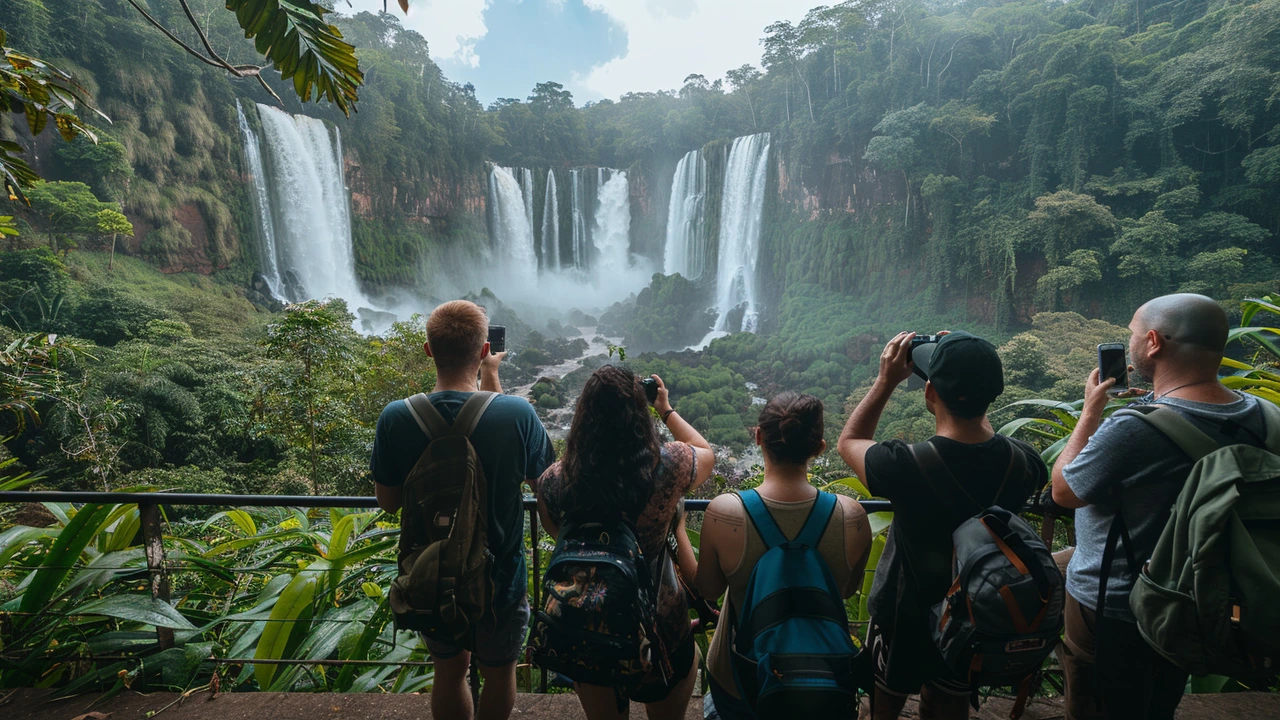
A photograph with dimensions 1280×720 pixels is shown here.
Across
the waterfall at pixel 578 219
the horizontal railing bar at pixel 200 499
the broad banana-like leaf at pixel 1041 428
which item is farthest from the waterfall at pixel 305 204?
the broad banana-like leaf at pixel 1041 428

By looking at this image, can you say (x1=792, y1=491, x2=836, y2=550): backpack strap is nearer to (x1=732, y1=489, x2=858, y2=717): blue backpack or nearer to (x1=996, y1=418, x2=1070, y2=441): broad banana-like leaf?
(x1=732, y1=489, x2=858, y2=717): blue backpack

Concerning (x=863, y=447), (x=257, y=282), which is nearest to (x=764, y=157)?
(x=257, y=282)

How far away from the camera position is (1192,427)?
1167 millimetres

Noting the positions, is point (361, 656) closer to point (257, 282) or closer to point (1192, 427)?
point (1192, 427)

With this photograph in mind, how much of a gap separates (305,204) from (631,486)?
2643cm

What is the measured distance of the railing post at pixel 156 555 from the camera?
178cm

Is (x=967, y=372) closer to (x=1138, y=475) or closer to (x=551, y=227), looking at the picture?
(x=1138, y=475)

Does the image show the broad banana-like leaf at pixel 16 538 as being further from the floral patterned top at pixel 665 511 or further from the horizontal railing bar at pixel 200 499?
the floral patterned top at pixel 665 511

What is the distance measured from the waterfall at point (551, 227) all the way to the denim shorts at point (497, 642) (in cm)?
3332

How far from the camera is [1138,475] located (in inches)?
47.4

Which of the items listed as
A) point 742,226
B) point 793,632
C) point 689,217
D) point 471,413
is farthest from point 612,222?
point 793,632

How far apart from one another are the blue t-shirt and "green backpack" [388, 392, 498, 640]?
3cm

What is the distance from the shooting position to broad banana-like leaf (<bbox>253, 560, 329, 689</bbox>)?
5.92 feet

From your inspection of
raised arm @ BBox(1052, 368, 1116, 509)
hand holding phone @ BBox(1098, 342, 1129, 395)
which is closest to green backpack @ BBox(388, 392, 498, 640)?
raised arm @ BBox(1052, 368, 1116, 509)
